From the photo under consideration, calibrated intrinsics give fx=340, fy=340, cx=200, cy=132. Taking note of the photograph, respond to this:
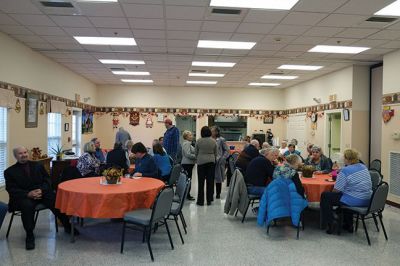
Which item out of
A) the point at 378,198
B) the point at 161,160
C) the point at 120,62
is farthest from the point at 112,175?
the point at 120,62

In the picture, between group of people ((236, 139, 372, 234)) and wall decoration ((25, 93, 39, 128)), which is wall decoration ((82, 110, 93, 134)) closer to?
wall decoration ((25, 93, 39, 128))

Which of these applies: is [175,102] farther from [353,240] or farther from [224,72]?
[353,240]

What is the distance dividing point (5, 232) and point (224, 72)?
6810 millimetres

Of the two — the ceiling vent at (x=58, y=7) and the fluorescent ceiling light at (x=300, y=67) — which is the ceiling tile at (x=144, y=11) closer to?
the ceiling vent at (x=58, y=7)

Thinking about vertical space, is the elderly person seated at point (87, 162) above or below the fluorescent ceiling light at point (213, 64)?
below

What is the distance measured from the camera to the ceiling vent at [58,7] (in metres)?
4.57

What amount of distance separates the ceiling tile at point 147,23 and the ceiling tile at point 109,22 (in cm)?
12

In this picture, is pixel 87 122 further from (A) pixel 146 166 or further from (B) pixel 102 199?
(B) pixel 102 199

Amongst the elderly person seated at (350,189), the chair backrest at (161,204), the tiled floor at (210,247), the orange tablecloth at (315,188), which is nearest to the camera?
the chair backrest at (161,204)

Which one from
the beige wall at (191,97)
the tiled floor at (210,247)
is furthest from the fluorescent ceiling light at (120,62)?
the tiled floor at (210,247)

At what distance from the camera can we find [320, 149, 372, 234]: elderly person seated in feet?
14.6

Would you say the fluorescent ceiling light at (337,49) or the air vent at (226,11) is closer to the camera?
the air vent at (226,11)

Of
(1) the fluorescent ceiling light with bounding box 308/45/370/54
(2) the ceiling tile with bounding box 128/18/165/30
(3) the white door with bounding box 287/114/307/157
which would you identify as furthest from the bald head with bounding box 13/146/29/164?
(3) the white door with bounding box 287/114/307/157

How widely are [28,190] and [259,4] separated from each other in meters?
3.90
